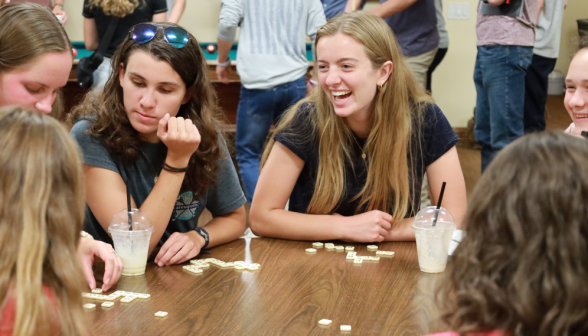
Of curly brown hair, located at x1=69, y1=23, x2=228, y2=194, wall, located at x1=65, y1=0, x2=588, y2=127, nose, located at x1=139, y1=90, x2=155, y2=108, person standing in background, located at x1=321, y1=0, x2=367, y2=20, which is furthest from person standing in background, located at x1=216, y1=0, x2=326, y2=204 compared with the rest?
wall, located at x1=65, y1=0, x2=588, y2=127

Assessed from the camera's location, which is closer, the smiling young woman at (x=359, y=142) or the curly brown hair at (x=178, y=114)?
the curly brown hair at (x=178, y=114)

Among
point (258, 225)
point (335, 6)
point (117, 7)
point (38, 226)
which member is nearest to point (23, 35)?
point (258, 225)

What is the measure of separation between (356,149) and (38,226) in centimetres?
137

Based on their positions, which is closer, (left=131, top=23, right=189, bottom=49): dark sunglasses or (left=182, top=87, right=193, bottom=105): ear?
(left=131, top=23, right=189, bottom=49): dark sunglasses

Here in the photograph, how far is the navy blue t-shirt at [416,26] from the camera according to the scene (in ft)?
12.7

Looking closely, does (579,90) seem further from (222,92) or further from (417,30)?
(222,92)

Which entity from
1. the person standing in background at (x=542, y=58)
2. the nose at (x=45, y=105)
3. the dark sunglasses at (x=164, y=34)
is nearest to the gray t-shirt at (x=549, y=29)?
the person standing in background at (x=542, y=58)

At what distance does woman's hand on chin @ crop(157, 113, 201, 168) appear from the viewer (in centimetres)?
171

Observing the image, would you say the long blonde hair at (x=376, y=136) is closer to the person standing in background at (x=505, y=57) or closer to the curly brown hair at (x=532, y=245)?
the curly brown hair at (x=532, y=245)


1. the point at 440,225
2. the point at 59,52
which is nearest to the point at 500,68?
the point at 440,225

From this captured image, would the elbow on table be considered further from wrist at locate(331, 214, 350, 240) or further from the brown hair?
the brown hair

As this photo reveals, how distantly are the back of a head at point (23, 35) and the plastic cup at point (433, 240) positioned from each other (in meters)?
1.18

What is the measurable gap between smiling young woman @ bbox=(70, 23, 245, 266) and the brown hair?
0.72ft

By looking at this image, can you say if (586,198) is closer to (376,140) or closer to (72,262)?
(72,262)
